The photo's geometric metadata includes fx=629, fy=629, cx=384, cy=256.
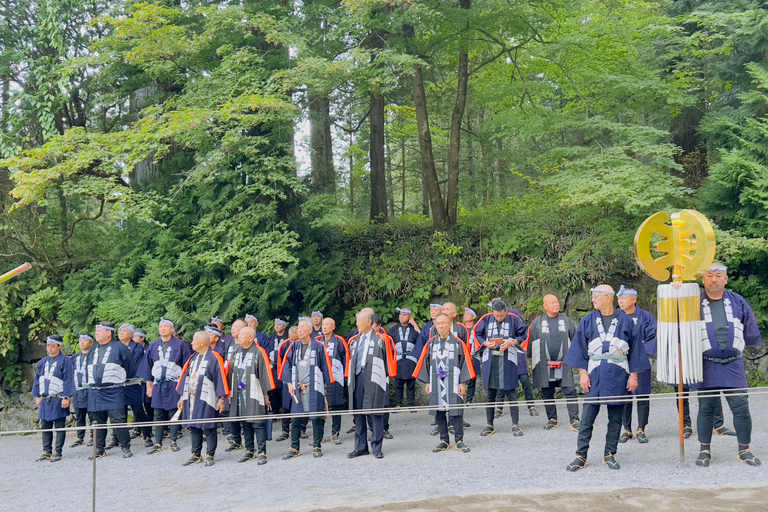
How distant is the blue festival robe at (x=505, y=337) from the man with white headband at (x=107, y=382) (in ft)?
17.6

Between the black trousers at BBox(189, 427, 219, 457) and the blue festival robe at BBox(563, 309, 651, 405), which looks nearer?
the blue festival robe at BBox(563, 309, 651, 405)

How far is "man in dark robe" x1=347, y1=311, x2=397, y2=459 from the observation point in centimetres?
809

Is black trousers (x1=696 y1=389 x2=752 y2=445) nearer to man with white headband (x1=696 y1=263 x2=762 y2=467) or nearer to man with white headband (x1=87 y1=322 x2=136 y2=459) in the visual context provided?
man with white headband (x1=696 y1=263 x2=762 y2=467)

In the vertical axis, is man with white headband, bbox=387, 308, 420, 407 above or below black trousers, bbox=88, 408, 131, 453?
above

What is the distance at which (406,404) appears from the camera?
1127cm

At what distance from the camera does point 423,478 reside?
6672 millimetres

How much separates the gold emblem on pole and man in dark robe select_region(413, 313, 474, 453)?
8.41 ft

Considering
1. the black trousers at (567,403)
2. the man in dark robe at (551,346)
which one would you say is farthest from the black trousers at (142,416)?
the black trousers at (567,403)

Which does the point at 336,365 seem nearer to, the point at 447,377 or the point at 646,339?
the point at 447,377

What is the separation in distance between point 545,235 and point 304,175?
204 inches

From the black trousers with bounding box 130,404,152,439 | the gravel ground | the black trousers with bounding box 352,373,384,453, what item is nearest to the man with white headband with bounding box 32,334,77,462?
the gravel ground

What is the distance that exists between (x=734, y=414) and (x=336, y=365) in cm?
492

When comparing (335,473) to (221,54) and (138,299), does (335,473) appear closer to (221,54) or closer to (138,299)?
(138,299)

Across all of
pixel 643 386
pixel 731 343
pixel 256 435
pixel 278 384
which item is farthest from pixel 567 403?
pixel 278 384
